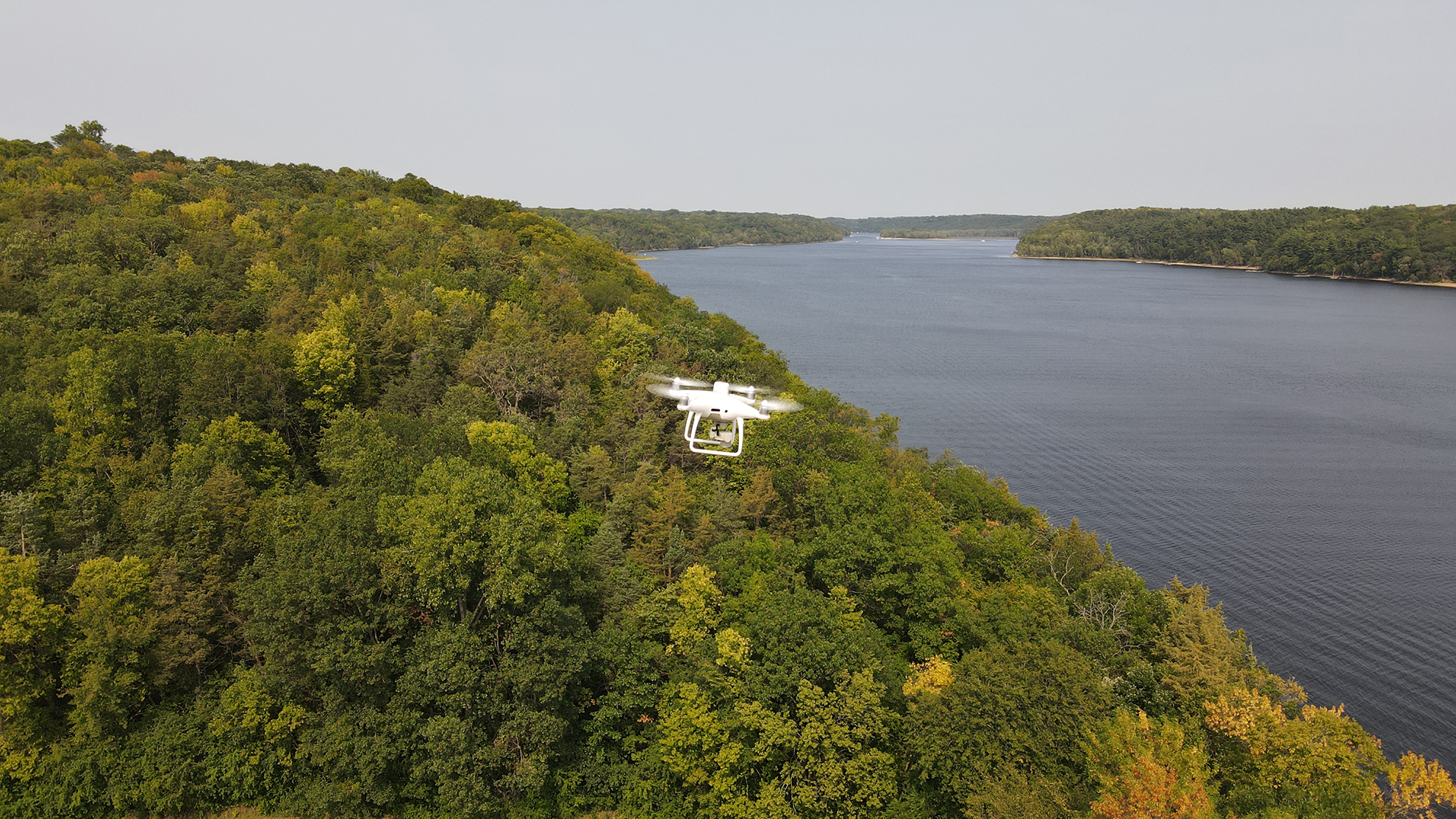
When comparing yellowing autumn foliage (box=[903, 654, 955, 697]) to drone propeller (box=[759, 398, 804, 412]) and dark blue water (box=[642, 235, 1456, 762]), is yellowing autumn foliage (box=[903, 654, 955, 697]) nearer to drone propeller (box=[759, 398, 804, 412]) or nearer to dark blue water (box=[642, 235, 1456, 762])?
drone propeller (box=[759, 398, 804, 412])

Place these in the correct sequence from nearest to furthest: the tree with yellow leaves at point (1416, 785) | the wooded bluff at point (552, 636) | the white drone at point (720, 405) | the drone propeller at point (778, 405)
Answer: the drone propeller at point (778, 405) → the white drone at point (720, 405) → the tree with yellow leaves at point (1416, 785) → the wooded bluff at point (552, 636)

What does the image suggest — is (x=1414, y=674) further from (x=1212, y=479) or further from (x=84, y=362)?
(x=84, y=362)

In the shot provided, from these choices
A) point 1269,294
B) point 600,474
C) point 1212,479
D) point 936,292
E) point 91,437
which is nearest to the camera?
point 91,437

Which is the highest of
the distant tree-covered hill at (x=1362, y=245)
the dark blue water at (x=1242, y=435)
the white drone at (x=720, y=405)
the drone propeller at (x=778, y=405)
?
the distant tree-covered hill at (x=1362, y=245)

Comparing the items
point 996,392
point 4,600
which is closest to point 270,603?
point 4,600

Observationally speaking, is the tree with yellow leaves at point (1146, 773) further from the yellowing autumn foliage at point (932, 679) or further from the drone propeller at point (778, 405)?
the drone propeller at point (778, 405)

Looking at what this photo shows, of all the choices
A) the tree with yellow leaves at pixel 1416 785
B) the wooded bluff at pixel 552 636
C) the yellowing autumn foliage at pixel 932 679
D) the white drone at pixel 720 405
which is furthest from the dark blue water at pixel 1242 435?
the white drone at pixel 720 405

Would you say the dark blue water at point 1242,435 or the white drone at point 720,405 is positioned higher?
the white drone at point 720,405
